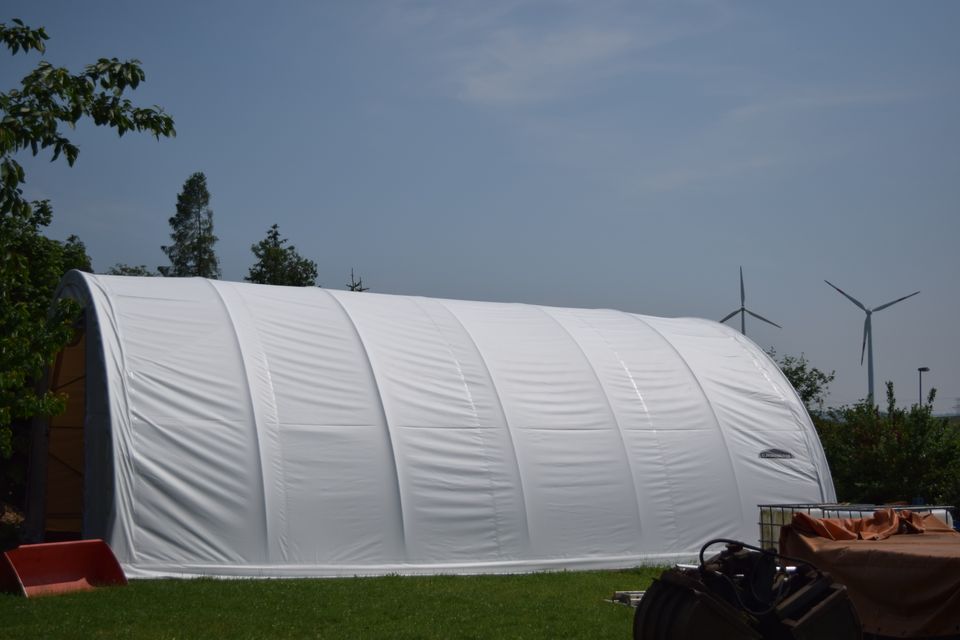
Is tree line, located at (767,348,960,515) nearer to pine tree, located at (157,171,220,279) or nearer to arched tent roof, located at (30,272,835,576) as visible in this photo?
arched tent roof, located at (30,272,835,576)

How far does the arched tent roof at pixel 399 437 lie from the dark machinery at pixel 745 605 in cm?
866

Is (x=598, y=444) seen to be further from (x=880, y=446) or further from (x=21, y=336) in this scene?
(x=21, y=336)

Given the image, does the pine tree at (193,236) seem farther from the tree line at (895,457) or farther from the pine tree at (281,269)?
the tree line at (895,457)

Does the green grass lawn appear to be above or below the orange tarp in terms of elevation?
below

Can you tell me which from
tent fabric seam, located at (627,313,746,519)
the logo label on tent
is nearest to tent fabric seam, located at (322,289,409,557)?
tent fabric seam, located at (627,313,746,519)

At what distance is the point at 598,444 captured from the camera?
20094 millimetres

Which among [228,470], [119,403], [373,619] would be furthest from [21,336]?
[373,619]

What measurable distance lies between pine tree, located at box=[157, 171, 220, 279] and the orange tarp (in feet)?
203

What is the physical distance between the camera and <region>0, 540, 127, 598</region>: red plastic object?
45.6 ft

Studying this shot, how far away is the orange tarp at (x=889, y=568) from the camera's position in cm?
984

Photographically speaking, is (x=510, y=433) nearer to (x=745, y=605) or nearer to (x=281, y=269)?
(x=745, y=605)

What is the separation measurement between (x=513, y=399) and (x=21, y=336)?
9.06m

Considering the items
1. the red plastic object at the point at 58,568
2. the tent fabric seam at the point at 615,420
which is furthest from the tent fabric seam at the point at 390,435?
the tent fabric seam at the point at 615,420

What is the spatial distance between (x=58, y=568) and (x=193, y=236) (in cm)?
5993
